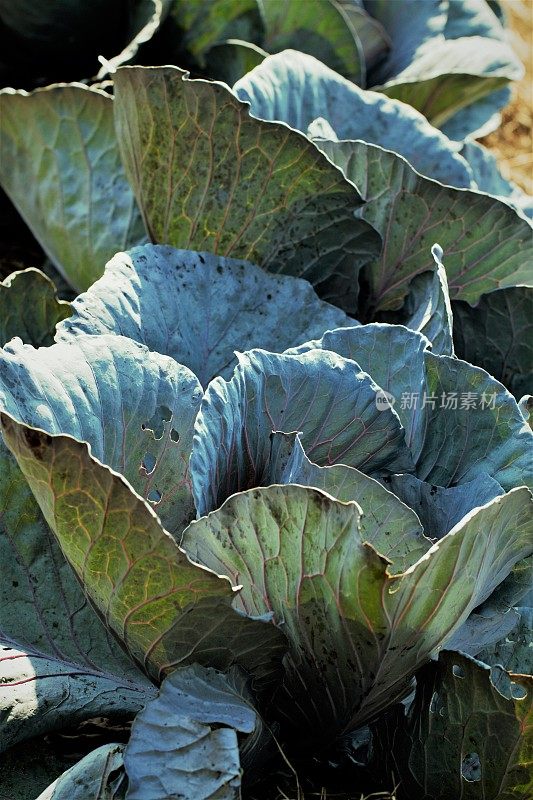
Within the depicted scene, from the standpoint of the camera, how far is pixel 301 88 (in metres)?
1.96

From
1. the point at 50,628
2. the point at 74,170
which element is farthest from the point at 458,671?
the point at 74,170

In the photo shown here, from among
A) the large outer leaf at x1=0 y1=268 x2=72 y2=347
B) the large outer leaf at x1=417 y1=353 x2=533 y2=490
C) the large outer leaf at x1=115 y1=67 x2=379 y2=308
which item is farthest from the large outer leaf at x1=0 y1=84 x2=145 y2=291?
the large outer leaf at x1=417 y1=353 x2=533 y2=490

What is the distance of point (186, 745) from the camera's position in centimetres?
112

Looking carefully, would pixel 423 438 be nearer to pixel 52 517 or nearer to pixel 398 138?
pixel 52 517

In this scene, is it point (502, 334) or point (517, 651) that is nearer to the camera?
point (517, 651)

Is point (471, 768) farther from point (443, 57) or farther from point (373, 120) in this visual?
point (443, 57)

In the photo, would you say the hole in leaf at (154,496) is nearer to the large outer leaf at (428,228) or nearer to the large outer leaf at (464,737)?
the large outer leaf at (464,737)

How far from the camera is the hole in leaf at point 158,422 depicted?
1.32 metres

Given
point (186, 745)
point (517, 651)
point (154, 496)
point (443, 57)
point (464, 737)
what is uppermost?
point (443, 57)

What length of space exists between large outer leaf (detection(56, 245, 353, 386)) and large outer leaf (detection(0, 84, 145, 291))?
1.65 feet

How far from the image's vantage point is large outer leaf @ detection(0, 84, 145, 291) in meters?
2.12

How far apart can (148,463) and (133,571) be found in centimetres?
22

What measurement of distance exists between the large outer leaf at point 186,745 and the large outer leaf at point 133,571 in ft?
0.20

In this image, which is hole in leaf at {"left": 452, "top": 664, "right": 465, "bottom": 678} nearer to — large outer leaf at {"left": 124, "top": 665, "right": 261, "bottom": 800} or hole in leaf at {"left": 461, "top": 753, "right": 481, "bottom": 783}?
hole in leaf at {"left": 461, "top": 753, "right": 481, "bottom": 783}
